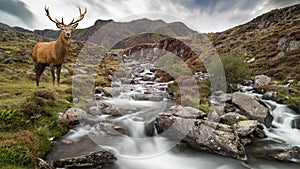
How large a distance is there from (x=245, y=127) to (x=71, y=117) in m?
10.1

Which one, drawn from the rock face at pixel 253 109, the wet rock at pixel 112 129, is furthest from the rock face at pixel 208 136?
the rock face at pixel 253 109

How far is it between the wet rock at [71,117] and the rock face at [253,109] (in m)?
10.9

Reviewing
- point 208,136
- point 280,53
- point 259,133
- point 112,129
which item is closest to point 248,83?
point 259,133

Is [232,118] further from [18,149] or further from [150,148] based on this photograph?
[18,149]

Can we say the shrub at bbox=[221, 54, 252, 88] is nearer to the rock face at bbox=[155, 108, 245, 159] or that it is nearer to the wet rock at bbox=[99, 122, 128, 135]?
the rock face at bbox=[155, 108, 245, 159]

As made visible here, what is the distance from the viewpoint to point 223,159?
8.98 meters

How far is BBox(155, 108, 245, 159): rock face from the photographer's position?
30.1 ft

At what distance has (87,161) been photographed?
7578 mm

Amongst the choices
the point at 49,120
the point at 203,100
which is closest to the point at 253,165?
the point at 203,100

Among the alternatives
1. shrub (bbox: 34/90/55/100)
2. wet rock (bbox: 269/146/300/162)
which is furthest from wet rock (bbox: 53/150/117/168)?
wet rock (bbox: 269/146/300/162)

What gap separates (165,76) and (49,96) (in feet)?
76.8

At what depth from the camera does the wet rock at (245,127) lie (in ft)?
36.7

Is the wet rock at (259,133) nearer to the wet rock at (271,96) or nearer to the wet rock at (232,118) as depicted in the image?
the wet rock at (232,118)

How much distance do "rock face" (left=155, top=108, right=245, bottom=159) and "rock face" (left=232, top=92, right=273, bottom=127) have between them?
4.57m
